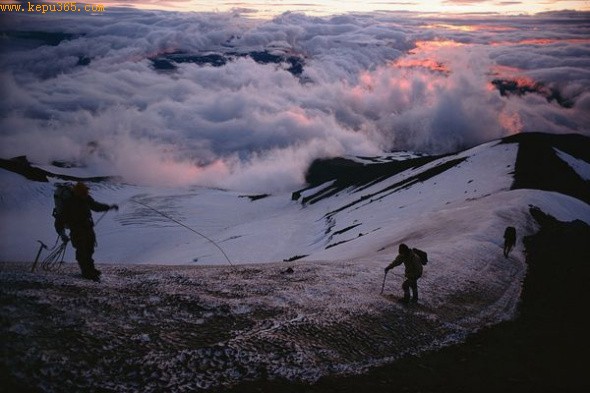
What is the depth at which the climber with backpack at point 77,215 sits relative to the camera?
1398 centimetres

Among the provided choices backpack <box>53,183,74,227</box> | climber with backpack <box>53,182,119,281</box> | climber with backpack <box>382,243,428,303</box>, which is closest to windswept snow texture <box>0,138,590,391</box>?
climber with backpack <box>382,243,428,303</box>

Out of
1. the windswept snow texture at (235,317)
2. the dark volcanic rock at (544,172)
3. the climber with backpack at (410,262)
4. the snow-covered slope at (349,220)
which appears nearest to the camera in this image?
the windswept snow texture at (235,317)

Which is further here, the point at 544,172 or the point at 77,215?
the point at 544,172

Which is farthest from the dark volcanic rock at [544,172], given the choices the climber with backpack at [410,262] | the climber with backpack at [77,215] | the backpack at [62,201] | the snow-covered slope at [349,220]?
the backpack at [62,201]

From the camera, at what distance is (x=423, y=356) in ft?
46.8

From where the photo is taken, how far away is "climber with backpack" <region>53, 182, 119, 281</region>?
14.0m

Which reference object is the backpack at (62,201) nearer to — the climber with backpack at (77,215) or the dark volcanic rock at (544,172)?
the climber with backpack at (77,215)

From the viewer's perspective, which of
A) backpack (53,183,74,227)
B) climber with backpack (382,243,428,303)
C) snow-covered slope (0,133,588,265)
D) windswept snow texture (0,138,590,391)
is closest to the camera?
windswept snow texture (0,138,590,391)

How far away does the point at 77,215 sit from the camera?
A: 1420cm

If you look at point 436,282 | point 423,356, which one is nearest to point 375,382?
point 423,356

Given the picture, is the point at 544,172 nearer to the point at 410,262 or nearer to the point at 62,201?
the point at 410,262

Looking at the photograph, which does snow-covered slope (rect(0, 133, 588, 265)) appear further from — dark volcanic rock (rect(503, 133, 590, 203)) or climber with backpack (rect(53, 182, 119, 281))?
climber with backpack (rect(53, 182, 119, 281))

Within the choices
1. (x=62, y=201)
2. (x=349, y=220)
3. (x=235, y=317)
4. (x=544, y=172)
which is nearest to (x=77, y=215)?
(x=62, y=201)

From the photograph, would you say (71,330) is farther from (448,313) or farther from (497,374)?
(448,313)
